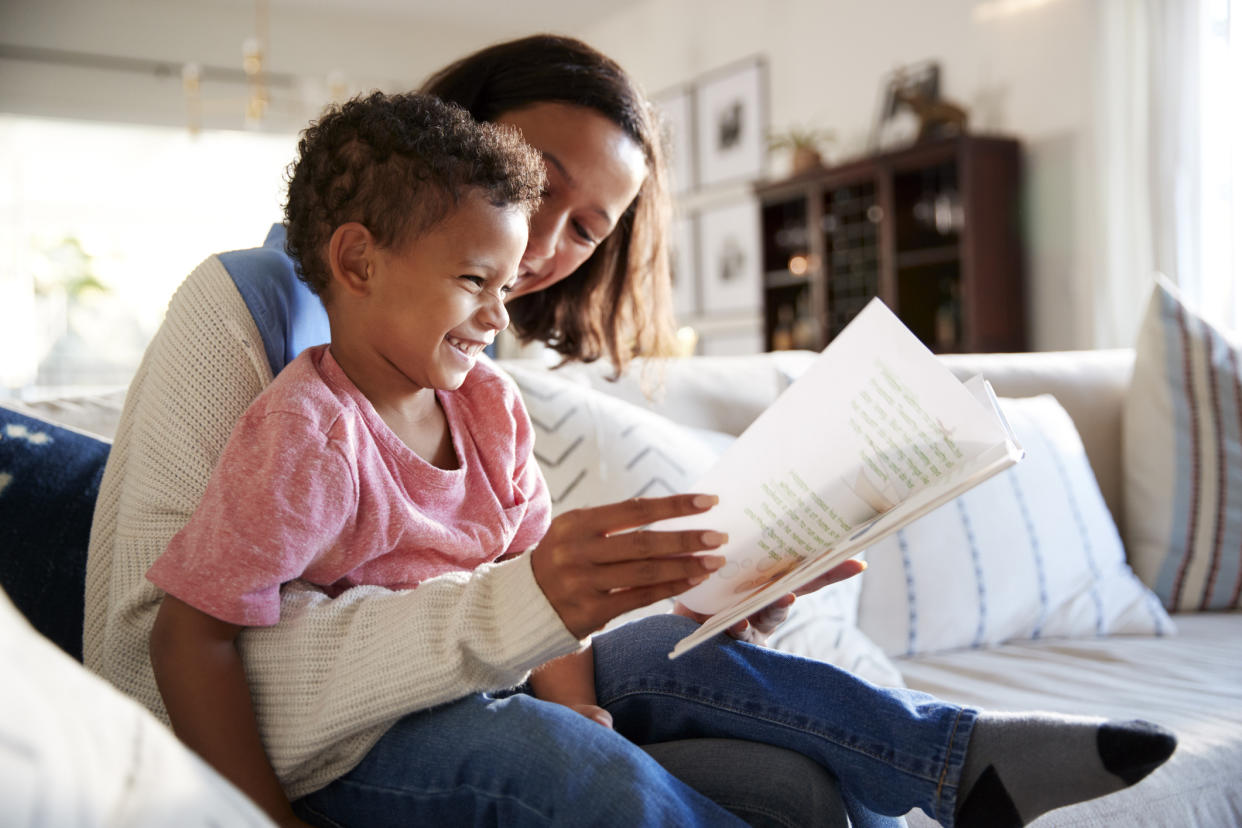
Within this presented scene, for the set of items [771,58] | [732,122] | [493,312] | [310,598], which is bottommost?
[310,598]

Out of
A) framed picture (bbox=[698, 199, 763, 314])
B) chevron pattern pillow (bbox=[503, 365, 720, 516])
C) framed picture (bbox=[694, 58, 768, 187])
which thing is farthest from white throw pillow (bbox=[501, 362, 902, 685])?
framed picture (bbox=[694, 58, 768, 187])

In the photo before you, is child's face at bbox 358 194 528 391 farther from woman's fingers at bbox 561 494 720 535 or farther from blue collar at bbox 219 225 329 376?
woman's fingers at bbox 561 494 720 535

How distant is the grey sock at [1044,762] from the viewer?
716 millimetres

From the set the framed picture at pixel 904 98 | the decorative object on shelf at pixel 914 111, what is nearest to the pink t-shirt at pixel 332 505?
the decorative object on shelf at pixel 914 111

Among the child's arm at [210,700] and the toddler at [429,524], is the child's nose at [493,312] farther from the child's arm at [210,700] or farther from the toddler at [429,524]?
the child's arm at [210,700]

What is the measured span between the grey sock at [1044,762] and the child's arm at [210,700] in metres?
0.50

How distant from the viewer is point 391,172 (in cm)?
87

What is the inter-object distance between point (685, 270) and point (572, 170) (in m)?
4.79

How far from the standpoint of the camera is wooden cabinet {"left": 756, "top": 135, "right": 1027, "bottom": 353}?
3914 millimetres

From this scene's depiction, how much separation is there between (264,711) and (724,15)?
5341 millimetres

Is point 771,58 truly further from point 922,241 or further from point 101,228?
point 101,228

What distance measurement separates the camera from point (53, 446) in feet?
3.48

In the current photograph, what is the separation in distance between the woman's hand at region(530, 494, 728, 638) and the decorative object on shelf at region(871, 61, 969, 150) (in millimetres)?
3633

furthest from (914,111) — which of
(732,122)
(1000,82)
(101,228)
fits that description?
(101,228)
